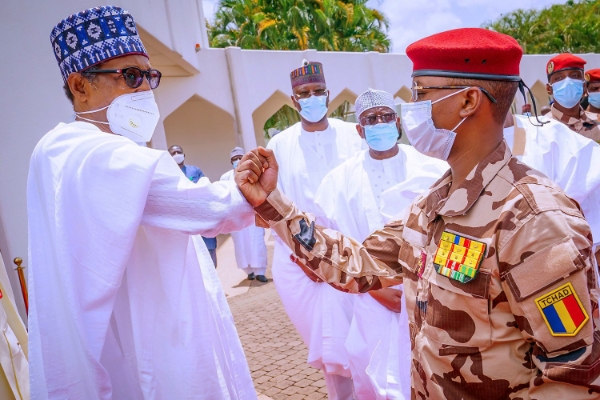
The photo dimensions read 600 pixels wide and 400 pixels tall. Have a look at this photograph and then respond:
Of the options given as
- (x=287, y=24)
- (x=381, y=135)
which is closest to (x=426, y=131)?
(x=381, y=135)

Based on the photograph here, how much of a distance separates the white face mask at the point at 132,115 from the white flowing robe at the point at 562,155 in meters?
2.65

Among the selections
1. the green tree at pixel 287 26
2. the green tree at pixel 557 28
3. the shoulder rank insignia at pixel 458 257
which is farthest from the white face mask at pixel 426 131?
the green tree at pixel 557 28

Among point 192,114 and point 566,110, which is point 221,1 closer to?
point 192,114

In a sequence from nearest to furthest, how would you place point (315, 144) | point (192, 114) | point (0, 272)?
point (0, 272)
point (315, 144)
point (192, 114)

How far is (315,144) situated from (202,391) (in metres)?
3.00

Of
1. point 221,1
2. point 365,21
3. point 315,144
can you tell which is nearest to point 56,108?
point 315,144

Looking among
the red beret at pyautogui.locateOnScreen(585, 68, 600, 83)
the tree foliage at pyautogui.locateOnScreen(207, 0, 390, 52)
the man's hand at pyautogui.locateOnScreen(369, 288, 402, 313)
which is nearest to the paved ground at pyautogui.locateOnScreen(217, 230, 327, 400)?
the man's hand at pyautogui.locateOnScreen(369, 288, 402, 313)

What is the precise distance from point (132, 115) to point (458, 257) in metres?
1.40

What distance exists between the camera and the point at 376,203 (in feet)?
11.8

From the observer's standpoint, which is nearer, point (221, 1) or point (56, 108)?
point (56, 108)

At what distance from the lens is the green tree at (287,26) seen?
2425cm

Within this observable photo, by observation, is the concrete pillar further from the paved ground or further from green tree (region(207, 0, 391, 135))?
green tree (region(207, 0, 391, 135))

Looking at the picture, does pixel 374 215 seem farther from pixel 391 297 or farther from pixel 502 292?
pixel 502 292

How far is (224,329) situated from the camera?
2.12 m
